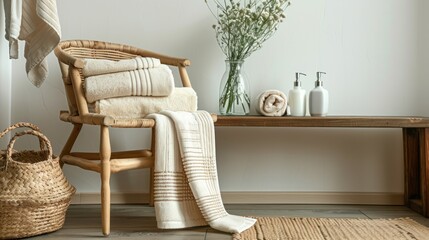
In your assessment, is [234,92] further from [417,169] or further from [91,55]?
[417,169]

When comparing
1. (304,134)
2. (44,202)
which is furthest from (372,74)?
(44,202)

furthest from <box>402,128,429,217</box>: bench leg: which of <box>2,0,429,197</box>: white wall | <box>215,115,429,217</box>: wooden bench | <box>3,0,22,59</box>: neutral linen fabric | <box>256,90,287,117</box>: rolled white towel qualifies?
<box>3,0,22,59</box>: neutral linen fabric

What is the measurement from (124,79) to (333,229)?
2.80ft

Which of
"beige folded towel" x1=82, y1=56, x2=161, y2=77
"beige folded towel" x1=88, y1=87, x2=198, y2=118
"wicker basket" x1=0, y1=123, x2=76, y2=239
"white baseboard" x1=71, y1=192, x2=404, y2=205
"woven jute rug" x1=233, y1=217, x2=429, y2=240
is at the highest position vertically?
"beige folded towel" x1=82, y1=56, x2=161, y2=77

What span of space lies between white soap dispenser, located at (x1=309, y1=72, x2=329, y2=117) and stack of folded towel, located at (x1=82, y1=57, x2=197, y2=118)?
1.90 ft

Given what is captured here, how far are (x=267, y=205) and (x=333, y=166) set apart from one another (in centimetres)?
33

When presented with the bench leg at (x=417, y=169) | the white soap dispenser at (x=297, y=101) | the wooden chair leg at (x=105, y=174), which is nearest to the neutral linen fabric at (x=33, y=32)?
the wooden chair leg at (x=105, y=174)

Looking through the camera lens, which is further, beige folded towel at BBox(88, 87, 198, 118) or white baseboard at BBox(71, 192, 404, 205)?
white baseboard at BBox(71, 192, 404, 205)

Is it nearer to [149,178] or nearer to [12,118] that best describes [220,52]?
[149,178]

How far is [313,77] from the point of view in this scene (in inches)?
91.7

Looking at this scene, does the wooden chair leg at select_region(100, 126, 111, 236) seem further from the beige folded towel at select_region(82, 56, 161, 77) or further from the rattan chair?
the beige folded towel at select_region(82, 56, 161, 77)

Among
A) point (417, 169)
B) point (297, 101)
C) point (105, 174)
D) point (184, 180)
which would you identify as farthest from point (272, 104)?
point (105, 174)

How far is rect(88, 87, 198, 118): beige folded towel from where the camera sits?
6.04ft

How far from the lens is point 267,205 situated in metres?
2.28
